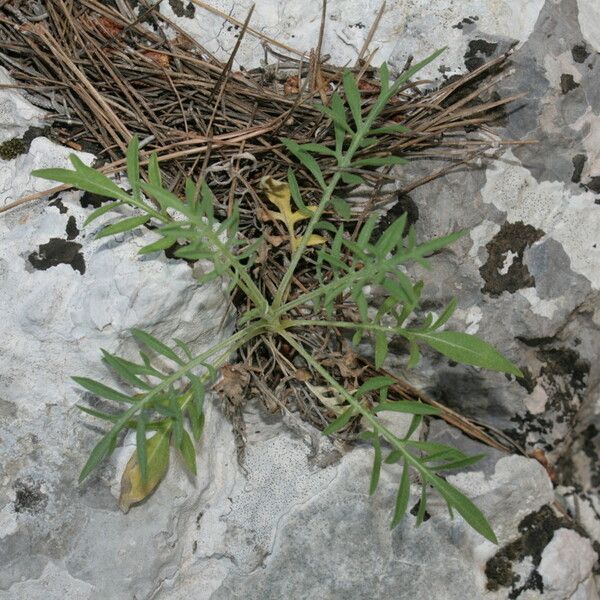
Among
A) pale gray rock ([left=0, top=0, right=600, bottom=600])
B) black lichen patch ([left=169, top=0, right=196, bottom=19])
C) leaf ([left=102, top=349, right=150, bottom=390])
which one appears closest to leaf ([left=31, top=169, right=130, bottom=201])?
pale gray rock ([left=0, top=0, right=600, bottom=600])

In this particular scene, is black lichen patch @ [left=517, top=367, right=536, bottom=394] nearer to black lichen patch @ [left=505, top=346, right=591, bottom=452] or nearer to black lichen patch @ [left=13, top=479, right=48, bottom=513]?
black lichen patch @ [left=505, top=346, right=591, bottom=452]

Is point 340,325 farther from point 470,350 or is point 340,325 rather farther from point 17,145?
point 17,145

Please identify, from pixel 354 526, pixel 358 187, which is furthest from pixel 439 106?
pixel 354 526

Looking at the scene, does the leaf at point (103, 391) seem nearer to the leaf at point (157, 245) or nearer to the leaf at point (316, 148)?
the leaf at point (157, 245)

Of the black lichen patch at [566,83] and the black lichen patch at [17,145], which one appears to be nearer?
the black lichen patch at [17,145]

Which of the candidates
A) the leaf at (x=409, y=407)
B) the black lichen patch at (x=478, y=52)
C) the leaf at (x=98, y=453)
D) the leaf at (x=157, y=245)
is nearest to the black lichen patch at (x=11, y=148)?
the leaf at (x=157, y=245)

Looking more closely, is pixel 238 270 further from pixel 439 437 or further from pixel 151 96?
pixel 439 437
